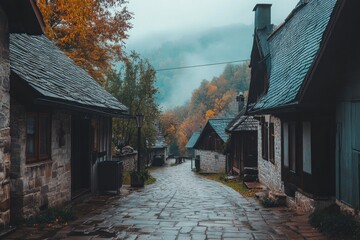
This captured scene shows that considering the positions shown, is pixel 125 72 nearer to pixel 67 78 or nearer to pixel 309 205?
pixel 67 78

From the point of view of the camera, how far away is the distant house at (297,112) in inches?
328

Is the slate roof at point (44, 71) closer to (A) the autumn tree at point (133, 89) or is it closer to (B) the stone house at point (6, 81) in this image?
(B) the stone house at point (6, 81)

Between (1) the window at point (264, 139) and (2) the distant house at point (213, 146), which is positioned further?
(2) the distant house at point (213, 146)

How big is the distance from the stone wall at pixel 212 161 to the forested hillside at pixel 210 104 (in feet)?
100

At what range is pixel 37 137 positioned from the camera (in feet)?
26.9

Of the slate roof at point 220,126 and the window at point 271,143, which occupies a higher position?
the slate roof at point 220,126

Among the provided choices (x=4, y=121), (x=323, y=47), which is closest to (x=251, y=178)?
(x=323, y=47)

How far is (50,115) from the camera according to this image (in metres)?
8.79

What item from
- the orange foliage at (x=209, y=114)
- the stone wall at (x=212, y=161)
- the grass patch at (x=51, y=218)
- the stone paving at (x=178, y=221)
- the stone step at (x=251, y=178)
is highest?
the orange foliage at (x=209, y=114)

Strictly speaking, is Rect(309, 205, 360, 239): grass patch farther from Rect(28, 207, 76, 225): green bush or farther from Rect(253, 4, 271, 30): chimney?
Rect(253, 4, 271, 30): chimney

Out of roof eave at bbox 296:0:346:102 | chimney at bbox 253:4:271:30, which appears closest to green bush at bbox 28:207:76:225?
roof eave at bbox 296:0:346:102

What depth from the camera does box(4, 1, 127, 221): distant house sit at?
7281mm

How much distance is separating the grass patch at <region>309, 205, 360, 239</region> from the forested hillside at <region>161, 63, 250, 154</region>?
62.2 meters

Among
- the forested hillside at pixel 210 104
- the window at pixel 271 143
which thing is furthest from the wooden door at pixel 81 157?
the forested hillside at pixel 210 104
